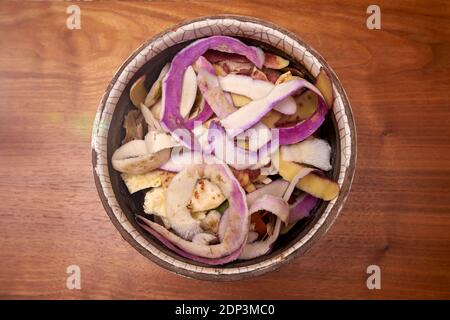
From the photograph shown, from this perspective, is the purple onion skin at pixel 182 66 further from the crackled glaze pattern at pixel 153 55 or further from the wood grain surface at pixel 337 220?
the wood grain surface at pixel 337 220

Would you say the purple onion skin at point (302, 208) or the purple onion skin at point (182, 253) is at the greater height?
the purple onion skin at point (302, 208)

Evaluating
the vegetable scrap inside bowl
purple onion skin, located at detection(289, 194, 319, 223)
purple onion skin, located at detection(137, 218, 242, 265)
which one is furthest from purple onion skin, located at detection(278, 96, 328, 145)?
purple onion skin, located at detection(137, 218, 242, 265)

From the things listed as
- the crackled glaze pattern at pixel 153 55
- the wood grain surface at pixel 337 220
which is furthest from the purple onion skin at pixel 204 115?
→ the wood grain surface at pixel 337 220

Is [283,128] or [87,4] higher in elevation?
[87,4]

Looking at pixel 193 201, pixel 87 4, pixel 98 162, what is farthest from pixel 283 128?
pixel 87 4

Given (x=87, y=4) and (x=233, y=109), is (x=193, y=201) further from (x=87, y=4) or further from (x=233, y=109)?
(x=87, y=4)

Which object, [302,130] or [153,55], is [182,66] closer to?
[153,55]

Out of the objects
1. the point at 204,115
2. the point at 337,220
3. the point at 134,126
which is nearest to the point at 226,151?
the point at 204,115
